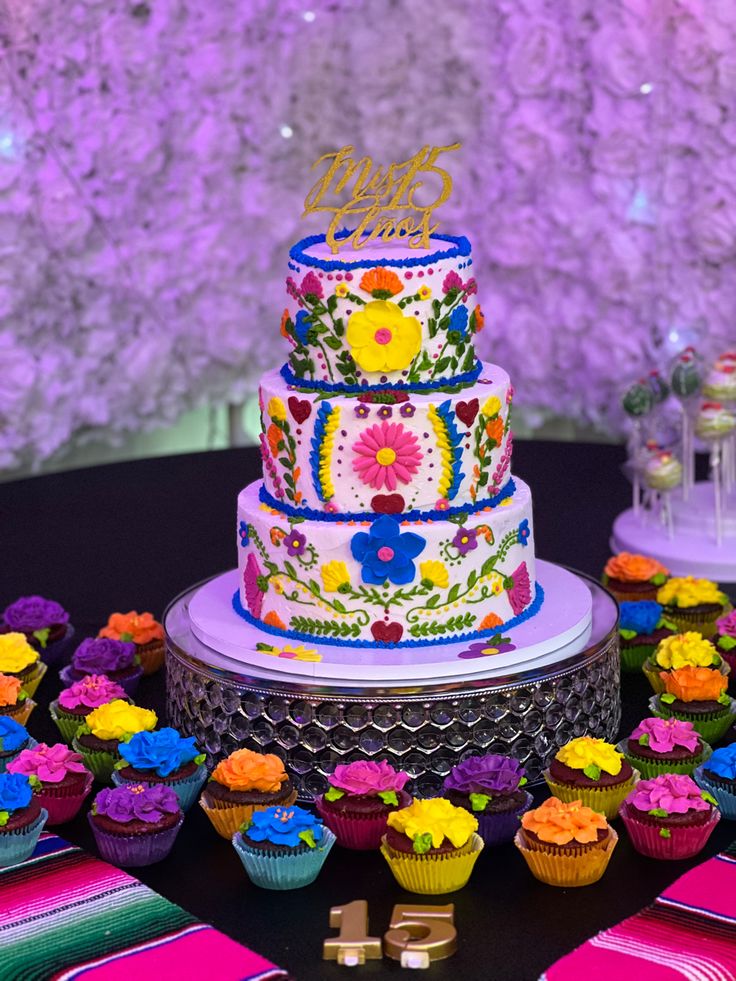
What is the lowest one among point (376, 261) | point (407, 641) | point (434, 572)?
point (407, 641)

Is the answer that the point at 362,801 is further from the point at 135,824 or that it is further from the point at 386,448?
the point at 386,448

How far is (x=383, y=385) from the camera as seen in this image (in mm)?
4234

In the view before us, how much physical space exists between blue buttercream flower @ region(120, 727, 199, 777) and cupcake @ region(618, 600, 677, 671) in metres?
1.54

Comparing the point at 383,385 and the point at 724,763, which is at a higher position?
the point at 383,385

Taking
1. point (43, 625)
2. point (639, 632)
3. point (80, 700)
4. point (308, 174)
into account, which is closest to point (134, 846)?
point (80, 700)

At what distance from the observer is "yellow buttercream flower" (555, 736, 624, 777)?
4.02m

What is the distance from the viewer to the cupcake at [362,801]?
12.8ft

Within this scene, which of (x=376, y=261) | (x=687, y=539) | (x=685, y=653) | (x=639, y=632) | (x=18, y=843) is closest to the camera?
(x=18, y=843)

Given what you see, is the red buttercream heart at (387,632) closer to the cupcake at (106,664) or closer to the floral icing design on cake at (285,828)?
the floral icing design on cake at (285,828)

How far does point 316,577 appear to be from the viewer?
4.26 m

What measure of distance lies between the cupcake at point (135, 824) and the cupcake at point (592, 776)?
0.93m

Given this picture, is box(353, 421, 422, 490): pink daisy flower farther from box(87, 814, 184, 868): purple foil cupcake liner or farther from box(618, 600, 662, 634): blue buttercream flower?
box(618, 600, 662, 634): blue buttercream flower

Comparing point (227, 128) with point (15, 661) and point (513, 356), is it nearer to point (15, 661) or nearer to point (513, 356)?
point (513, 356)

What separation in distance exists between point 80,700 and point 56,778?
20.1 inches
